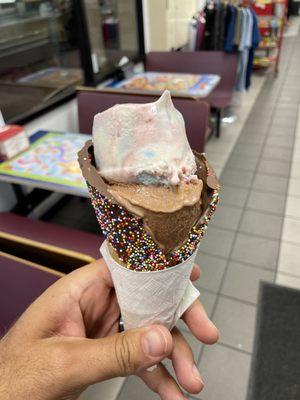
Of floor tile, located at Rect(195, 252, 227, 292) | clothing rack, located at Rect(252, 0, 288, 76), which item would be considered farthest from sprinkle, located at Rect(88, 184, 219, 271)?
clothing rack, located at Rect(252, 0, 288, 76)

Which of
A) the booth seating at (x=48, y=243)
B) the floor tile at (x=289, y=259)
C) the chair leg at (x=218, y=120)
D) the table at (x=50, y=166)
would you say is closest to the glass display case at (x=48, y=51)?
the table at (x=50, y=166)

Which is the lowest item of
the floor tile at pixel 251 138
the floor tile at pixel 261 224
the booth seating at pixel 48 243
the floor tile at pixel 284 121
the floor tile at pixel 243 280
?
the floor tile at pixel 243 280

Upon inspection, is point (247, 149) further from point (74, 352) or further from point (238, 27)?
point (74, 352)

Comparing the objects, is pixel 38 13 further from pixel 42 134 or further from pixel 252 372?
pixel 252 372

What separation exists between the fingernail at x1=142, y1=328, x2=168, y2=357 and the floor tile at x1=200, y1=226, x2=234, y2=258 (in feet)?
5.84

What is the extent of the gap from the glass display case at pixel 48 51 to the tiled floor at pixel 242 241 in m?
1.12

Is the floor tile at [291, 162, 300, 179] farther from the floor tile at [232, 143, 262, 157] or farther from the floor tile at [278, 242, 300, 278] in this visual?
the floor tile at [278, 242, 300, 278]

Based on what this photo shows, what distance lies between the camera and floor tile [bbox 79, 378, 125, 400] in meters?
1.64

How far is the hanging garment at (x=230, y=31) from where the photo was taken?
4.24m

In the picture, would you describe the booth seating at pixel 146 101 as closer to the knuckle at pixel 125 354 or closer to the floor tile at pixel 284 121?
the knuckle at pixel 125 354

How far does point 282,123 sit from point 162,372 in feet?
13.9

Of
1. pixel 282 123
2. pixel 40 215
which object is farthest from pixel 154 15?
pixel 40 215

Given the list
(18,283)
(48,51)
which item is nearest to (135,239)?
(18,283)

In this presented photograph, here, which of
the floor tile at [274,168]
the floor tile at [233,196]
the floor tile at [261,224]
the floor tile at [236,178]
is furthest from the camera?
the floor tile at [274,168]
